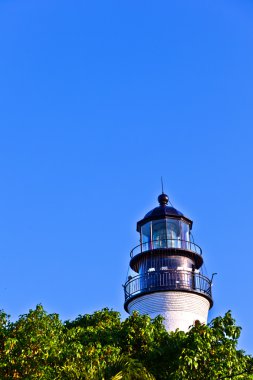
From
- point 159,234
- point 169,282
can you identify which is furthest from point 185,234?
point 169,282

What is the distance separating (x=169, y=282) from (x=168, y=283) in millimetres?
72

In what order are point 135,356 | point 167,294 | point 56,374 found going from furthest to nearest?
1. point 167,294
2. point 135,356
3. point 56,374

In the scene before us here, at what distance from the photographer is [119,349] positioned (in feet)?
70.0

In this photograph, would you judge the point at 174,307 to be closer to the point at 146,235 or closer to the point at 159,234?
the point at 159,234

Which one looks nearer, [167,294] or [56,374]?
[56,374]

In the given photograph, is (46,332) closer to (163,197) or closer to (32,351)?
(32,351)

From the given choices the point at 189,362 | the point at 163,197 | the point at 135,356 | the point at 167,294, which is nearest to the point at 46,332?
the point at 135,356

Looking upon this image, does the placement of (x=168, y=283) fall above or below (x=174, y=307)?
above

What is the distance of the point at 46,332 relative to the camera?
22.1 m

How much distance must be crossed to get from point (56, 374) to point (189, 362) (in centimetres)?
425

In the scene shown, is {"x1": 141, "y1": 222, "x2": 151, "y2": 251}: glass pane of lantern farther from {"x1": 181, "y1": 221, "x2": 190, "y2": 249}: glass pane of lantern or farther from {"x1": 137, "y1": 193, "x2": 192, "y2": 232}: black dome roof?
{"x1": 181, "y1": 221, "x2": 190, "y2": 249}: glass pane of lantern

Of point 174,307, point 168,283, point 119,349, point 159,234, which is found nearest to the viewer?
point 119,349

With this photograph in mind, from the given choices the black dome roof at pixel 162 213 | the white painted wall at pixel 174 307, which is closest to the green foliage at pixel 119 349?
the white painted wall at pixel 174 307

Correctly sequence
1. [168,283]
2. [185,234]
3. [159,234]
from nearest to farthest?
[168,283] → [159,234] → [185,234]
